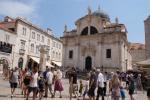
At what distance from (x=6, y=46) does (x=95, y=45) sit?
1776 centimetres

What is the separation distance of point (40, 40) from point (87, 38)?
1435 centimetres

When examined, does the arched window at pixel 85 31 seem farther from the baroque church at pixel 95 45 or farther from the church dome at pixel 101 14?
the church dome at pixel 101 14

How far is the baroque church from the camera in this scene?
2949cm

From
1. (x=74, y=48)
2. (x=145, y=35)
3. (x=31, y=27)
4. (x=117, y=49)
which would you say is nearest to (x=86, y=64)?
(x=74, y=48)

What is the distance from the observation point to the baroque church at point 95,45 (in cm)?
2949

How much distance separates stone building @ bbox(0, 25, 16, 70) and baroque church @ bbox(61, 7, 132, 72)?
1101cm

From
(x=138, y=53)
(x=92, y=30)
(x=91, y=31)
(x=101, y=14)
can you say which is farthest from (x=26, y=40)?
(x=138, y=53)

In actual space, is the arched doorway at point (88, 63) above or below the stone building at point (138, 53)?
below

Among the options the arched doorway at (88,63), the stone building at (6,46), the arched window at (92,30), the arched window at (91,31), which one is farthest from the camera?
the arched window at (91,31)

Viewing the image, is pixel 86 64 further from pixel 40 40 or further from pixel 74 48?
pixel 40 40

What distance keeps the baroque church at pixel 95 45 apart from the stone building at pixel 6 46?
434 inches

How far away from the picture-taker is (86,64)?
32.8 metres

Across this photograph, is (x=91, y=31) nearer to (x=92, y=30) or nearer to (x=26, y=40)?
(x=92, y=30)

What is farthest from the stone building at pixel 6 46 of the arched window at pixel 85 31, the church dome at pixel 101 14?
the church dome at pixel 101 14
